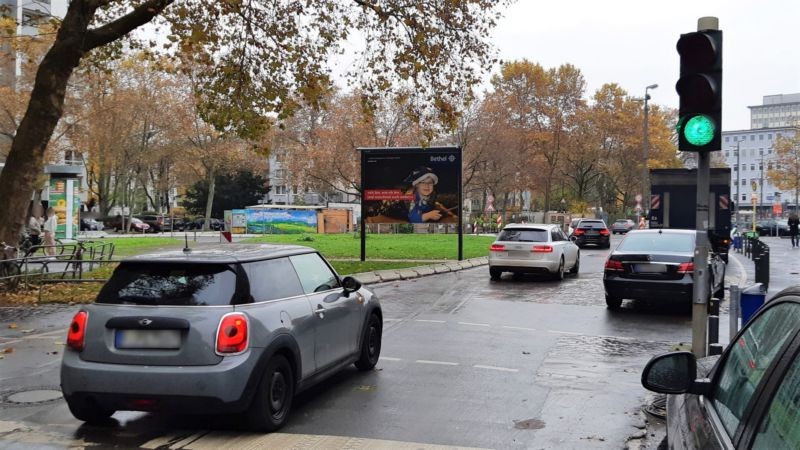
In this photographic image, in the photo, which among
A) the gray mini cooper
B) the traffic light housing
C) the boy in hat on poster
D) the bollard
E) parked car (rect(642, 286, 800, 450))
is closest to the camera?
parked car (rect(642, 286, 800, 450))

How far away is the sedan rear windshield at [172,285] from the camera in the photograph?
17.8 ft

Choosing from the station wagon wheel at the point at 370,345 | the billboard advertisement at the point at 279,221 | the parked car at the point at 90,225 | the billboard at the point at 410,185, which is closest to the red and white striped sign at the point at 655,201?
the billboard at the point at 410,185

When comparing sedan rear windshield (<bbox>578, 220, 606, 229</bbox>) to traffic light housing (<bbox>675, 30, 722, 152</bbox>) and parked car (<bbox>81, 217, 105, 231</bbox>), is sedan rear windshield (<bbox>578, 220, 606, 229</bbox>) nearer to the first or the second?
traffic light housing (<bbox>675, 30, 722, 152</bbox>)

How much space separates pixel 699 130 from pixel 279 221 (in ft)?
171

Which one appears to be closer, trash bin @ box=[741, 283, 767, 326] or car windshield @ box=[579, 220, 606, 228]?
trash bin @ box=[741, 283, 767, 326]

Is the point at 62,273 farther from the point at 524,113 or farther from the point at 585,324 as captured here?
the point at 524,113

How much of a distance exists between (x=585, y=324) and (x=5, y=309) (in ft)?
34.4

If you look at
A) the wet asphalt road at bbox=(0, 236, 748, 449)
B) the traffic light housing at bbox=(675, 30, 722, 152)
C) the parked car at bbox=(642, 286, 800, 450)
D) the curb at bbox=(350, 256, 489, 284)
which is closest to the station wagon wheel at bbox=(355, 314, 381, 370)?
the wet asphalt road at bbox=(0, 236, 748, 449)

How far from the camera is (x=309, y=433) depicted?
557 centimetres

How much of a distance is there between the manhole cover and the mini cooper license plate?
185 cm

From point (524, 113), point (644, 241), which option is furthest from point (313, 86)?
point (524, 113)

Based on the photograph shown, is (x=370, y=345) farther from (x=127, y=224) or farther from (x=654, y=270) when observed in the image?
(x=127, y=224)

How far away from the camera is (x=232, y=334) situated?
526 centimetres

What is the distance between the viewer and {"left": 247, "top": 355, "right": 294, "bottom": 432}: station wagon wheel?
5.40m
